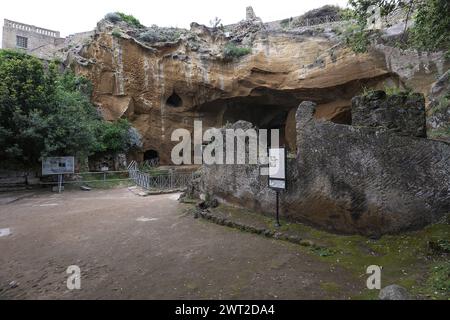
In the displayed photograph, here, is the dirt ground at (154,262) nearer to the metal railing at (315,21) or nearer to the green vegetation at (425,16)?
the green vegetation at (425,16)

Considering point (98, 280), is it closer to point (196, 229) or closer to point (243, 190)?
point (196, 229)

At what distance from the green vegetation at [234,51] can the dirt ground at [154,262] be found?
14.4 meters

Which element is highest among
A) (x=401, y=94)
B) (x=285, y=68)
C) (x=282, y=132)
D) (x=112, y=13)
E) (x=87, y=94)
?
(x=112, y=13)

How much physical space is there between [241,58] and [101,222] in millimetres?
15362

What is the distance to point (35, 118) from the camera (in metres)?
13.6

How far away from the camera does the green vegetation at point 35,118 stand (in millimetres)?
13383

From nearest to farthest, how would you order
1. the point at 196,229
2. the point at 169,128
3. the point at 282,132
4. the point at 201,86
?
1. the point at 196,229
2. the point at 201,86
3. the point at 169,128
4. the point at 282,132

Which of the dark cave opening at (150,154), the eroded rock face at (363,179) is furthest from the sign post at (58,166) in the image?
the eroded rock face at (363,179)

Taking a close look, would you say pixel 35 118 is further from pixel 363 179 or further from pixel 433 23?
pixel 433 23

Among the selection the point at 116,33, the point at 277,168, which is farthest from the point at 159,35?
the point at 277,168

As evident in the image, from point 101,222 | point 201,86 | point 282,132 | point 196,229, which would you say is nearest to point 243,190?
point 196,229

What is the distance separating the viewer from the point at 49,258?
18.0 ft

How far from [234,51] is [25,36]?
22599mm

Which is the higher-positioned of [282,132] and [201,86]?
[201,86]
